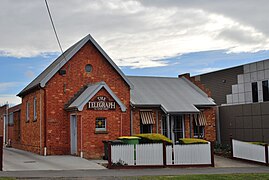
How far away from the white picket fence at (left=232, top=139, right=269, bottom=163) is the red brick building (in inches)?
191

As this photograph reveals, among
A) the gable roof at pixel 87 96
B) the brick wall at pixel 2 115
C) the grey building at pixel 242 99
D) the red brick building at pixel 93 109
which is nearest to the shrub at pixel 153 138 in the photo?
the red brick building at pixel 93 109

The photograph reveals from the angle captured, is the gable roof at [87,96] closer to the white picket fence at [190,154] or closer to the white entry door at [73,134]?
the white entry door at [73,134]

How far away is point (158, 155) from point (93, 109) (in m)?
5.63

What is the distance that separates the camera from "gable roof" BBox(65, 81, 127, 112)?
80.6 feet

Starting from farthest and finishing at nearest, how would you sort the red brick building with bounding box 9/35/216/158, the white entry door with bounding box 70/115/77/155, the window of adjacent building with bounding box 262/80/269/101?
the window of adjacent building with bounding box 262/80/269/101, the white entry door with bounding box 70/115/77/155, the red brick building with bounding box 9/35/216/158

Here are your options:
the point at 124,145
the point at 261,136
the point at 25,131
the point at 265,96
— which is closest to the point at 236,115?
the point at 261,136

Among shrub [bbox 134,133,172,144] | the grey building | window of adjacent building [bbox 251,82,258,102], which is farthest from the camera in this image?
window of adjacent building [bbox 251,82,258,102]

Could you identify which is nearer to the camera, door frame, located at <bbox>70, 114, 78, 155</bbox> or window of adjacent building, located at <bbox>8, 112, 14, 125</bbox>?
door frame, located at <bbox>70, 114, 78, 155</bbox>

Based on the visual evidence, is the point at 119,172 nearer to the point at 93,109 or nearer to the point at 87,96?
the point at 93,109

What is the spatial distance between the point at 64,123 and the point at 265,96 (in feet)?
63.3

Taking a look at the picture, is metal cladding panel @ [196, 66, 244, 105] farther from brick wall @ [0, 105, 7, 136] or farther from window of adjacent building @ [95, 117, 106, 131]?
brick wall @ [0, 105, 7, 136]

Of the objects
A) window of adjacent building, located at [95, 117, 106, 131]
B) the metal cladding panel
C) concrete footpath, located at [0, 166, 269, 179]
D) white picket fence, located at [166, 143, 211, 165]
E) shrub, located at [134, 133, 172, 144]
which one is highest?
the metal cladding panel

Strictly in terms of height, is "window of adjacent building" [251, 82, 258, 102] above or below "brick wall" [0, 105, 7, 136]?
above

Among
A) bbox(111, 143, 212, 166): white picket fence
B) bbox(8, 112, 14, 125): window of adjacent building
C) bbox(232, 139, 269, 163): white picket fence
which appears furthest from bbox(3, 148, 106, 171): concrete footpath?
bbox(8, 112, 14, 125): window of adjacent building
